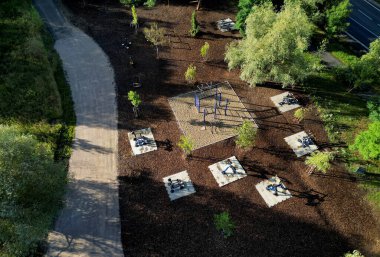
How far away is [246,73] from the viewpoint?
2962 centimetres

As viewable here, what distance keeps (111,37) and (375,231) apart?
1373 inches

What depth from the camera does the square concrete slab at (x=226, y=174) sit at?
25.7 meters

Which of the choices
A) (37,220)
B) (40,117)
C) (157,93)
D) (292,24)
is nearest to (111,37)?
(157,93)

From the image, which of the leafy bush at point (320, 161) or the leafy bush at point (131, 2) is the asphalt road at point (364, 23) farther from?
the leafy bush at point (131, 2)

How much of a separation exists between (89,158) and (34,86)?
36.2ft

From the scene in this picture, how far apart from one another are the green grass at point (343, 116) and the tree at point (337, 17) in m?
6.01

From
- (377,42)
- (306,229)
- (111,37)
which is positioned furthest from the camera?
(111,37)

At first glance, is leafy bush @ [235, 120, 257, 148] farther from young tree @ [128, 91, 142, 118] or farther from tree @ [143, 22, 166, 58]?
tree @ [143, 22, 166, 58]

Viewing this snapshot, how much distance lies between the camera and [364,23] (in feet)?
141

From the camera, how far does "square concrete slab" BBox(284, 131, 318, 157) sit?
1095 inches

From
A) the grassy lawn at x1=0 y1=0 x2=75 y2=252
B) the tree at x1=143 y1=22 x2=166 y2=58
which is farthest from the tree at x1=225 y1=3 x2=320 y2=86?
the grassy lawn at x1=0 y1=0 x2=75 y2=252

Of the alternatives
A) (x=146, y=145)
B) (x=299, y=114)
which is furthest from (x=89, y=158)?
(x=299, y=114)

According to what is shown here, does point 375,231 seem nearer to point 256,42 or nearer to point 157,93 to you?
point 256,42

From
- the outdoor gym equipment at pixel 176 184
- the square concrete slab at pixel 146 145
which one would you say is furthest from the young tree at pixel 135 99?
the outdoor gym equipment at pixel 176 184
